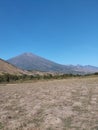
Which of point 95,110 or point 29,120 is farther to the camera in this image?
point 95,110

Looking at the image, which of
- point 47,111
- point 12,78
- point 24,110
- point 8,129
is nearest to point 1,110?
point 24,110

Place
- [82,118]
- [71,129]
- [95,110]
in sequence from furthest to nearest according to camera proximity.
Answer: [95,110] → [82,118] → [71,129]

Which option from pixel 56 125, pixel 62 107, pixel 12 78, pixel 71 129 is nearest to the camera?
pixel 71 129

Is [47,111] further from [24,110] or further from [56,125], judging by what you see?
[56,125]

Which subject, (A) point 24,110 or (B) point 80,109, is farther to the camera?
(A) point 24,110

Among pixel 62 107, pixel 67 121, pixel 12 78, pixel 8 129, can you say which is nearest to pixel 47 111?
pixel 62 107

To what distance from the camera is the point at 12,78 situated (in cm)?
8306

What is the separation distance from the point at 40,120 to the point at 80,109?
144 inches

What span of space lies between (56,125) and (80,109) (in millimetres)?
4162

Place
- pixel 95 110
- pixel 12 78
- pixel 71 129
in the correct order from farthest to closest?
1. pixel 12 78
2. pixel 95 110
3. pixel 71 129

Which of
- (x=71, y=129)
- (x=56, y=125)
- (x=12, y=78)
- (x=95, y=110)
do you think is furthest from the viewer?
(x=12, y=78)

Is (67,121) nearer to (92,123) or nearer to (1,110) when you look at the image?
(92,123)

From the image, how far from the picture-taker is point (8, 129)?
43.2 feet

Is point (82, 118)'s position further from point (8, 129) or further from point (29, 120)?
point (8, 129)
